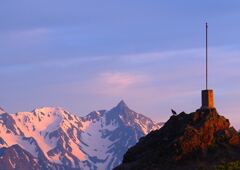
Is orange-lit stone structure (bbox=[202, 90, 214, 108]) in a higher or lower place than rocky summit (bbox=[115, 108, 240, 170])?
higher

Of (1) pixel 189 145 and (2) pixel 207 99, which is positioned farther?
(2) pixel 207 99

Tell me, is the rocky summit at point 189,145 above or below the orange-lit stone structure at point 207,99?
below

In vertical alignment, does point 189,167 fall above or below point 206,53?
below

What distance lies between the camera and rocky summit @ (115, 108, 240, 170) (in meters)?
124

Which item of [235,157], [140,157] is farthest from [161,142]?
[235,157]

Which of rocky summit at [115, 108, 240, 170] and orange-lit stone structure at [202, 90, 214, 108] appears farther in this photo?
orange-lit stone structure at [202, 90, 214, 108]

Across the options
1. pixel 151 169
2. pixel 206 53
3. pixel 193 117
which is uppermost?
pixel 206 53

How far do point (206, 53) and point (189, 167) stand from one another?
79.0 ft

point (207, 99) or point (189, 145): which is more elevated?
point (207, 99)

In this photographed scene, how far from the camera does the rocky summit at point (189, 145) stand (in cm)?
12369

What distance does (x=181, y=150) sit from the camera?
4911 inches

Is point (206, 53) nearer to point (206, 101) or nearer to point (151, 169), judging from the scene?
point (206, 101)

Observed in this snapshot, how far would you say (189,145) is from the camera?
126m

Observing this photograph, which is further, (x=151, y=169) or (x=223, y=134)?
(x=223, y=134)
